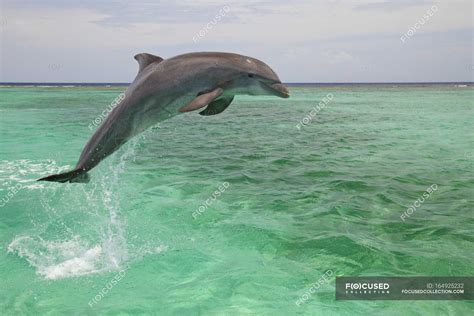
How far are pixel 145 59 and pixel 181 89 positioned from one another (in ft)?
2.84

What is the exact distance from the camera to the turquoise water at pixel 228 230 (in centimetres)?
691

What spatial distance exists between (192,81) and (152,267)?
3966mm

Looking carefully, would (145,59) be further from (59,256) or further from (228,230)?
(228,230)

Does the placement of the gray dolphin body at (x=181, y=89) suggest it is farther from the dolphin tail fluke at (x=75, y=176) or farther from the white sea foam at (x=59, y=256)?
the white sea foam at (x=59, y=256)

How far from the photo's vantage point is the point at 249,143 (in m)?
20.3

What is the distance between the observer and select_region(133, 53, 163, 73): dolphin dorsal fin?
5754 millimetres

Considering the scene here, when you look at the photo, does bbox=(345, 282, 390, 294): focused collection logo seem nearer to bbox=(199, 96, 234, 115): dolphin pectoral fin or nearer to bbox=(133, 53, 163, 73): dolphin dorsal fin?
bbox=(199, 96, 234, 115): dolphin pectoral fin

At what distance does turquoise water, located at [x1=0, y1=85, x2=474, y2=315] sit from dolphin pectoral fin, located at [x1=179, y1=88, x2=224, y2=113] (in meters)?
2.99

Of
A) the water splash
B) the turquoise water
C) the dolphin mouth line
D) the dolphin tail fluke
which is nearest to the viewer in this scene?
the dolphin mouth line

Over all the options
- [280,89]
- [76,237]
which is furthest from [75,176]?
[76,237]

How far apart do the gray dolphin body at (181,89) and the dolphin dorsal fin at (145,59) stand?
22mm

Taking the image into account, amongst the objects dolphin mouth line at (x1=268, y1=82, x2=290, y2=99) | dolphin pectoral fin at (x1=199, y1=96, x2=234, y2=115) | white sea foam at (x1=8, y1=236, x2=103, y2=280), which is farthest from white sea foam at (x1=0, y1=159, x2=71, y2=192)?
dolphin mouth line at (x1=268, y1=82, x2=290, y2=99)

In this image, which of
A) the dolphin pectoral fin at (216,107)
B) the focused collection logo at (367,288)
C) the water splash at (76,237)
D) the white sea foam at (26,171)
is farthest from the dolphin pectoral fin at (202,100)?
the white sea foam at (26,171)

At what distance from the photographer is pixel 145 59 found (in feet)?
19.1
